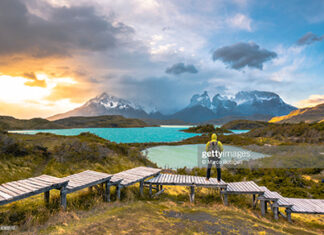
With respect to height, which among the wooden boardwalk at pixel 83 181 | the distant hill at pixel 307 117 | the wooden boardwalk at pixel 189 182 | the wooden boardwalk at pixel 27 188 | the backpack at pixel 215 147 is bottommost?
the wooden boardwalk at pixel 189 182

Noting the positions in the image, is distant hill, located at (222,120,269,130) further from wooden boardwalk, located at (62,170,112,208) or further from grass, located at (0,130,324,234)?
wooden boardwalk, located at (62,170,112,208)

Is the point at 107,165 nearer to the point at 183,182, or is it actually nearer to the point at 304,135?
the point at 183,182

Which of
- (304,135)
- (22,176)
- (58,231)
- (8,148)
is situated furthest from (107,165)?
(304,135)

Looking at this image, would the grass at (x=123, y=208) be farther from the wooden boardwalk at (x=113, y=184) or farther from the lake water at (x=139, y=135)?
the lake water at (x=139, y=135)

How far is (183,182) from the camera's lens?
8.09 m

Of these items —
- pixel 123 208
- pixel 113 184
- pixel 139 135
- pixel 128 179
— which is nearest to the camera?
pixel 123 208

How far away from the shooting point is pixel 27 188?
5363 mm

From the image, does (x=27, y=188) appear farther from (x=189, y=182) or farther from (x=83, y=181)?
(x=189, y=182)

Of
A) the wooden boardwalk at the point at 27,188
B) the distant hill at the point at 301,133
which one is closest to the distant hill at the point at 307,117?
the distant hill at the point at 301,133


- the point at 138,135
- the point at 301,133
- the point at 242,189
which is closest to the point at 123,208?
the point at 242,189

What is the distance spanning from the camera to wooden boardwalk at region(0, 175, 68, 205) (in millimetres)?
4779

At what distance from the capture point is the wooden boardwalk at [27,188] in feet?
15.7

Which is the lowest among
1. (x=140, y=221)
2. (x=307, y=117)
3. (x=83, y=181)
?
(x=140, y=221)

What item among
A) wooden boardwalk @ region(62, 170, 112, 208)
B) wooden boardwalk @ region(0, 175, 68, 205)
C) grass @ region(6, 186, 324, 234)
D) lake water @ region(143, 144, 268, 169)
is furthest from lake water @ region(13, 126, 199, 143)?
wooden boardwalk @ region(0, 175, 68, 205)
